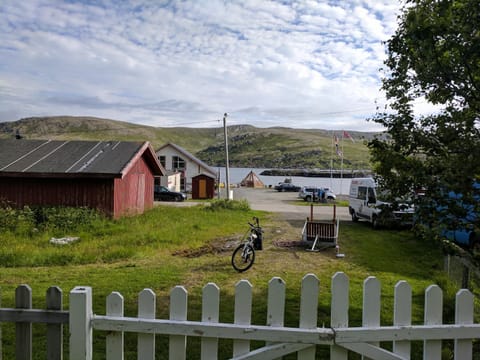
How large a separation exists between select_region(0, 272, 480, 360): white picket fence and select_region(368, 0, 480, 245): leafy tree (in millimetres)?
1456

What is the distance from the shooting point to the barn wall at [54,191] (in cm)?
1753

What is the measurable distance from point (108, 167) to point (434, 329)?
16738mm

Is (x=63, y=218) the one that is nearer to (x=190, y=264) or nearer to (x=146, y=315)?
(x=190, y=264)

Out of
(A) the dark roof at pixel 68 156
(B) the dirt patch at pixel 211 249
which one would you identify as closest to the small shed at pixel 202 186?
(A) the dark roof at pixel 68 156

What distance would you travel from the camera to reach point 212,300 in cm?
278

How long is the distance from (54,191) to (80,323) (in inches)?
647

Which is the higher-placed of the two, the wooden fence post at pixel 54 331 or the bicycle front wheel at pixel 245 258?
the wooden fence post at pixel 54 331

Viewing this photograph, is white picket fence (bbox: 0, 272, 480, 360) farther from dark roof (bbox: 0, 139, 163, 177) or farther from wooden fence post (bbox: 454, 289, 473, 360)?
dark roof (bbox: 0, 139, 163, 177)

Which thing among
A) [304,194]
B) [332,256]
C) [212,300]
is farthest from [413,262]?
[304,194]

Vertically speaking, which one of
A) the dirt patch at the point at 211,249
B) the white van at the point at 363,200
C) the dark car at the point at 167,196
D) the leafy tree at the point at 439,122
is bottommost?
the dirt patch at the point at 211,249

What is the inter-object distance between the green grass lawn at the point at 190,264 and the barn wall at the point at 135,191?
1869 mm

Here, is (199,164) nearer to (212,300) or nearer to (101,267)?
(101,267)

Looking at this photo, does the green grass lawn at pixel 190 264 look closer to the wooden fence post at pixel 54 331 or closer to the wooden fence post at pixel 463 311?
the wooden fence post at pixel 54 331

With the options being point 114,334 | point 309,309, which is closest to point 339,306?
point 309,309
